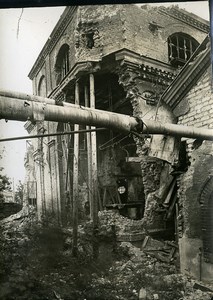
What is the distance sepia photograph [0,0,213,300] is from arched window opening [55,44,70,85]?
0.01 m

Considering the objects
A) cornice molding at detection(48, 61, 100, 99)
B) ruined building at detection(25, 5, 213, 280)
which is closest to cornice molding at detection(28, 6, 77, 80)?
ruined building at detection(25, 5, 213, 280)

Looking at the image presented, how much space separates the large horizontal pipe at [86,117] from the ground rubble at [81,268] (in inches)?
48.3

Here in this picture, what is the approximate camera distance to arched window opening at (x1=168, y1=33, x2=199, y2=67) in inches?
173

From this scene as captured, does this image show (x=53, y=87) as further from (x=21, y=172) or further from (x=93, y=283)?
(x=93, y=283)

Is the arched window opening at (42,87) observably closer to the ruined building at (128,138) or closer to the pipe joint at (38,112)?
the ruined building at (128,138)

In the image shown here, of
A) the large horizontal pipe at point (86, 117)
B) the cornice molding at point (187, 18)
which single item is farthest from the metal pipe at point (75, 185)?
the cornice molding at point (187, 18)

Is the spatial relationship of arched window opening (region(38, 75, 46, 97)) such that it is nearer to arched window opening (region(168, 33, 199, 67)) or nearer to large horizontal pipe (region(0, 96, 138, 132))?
large horizontal pipe (region(0, 96, 138, 132))

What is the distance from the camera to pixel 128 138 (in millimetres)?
4117

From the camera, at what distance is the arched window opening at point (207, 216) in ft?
12.6

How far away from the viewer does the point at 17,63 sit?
3.78 m

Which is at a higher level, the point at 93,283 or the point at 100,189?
the point at 100,189

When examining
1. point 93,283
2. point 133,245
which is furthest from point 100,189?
point 93,283

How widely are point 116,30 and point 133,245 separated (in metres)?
Answer: 2.78

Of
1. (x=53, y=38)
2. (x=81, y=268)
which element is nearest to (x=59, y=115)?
(x=53, y=38)
